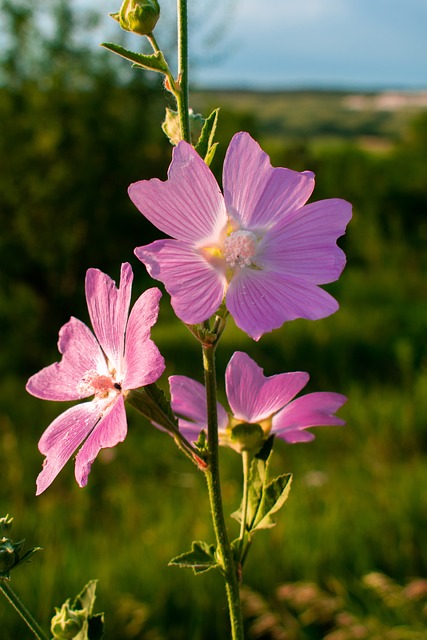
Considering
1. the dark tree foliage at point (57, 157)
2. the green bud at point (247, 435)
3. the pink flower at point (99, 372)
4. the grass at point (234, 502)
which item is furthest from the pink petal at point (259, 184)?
the dark tree foliage at point (57, 157)

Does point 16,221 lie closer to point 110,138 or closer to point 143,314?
point 110,138

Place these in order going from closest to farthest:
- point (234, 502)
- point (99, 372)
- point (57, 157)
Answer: point (99, 372) < point (234, 502) < point (57, 157)

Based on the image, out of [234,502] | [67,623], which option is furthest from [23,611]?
[234,502]

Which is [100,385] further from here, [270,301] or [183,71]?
[183,71]

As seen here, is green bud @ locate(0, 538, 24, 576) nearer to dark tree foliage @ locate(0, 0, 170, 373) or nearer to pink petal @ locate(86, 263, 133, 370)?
pink petal @ locate(86, 263, 133, 370)

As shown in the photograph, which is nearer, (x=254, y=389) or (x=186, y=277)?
(x=186, y=277)

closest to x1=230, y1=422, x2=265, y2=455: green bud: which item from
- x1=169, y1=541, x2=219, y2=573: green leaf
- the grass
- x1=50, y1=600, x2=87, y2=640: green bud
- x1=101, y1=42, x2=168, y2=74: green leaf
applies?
x1=169, y1=541, x2=219, y2=573: green leaf

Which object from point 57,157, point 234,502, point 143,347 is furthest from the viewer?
point 57,157
